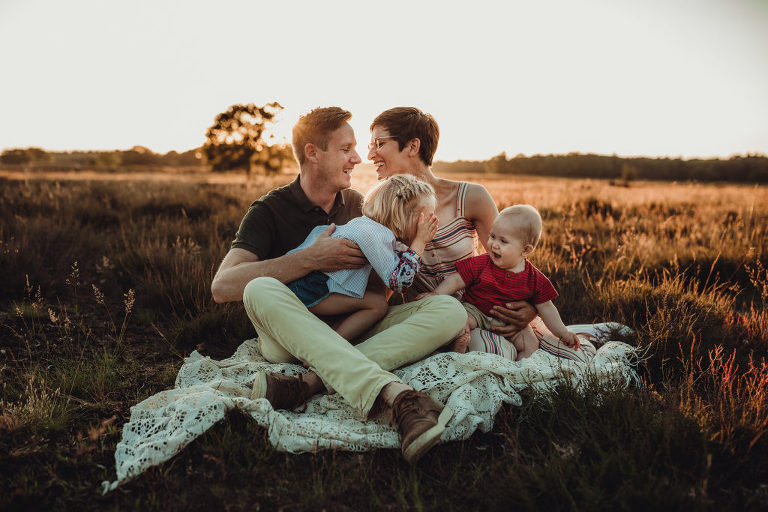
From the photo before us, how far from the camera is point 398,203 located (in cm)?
299

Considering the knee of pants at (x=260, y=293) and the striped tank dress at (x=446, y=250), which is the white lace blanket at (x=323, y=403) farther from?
the striped tank dress at (x=446, y=250)

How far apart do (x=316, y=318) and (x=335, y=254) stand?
1.41 ft

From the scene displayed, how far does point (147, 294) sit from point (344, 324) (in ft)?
8.09

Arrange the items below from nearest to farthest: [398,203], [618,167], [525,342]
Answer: [398,203], [525,342], [618,167]

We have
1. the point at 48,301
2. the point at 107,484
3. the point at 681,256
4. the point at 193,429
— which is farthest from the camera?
the point at 681,256

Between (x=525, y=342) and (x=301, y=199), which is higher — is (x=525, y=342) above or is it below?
below

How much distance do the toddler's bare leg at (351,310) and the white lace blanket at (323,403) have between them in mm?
385

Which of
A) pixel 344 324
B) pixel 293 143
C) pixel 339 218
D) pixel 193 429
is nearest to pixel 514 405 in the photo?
pixel 344 324

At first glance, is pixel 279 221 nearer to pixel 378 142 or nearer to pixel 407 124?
pixel 378 142

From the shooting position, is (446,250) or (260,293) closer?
(260,293)

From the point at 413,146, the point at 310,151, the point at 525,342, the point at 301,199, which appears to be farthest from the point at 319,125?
the point at 525,342

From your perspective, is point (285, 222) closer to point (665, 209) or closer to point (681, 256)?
point (681, 256)

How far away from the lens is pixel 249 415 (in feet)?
7.88

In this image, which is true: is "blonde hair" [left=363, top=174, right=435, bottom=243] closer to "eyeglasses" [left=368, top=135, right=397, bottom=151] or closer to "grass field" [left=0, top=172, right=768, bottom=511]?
"eyeglasses" [left=368, top=135, right=397, bottom=151]
